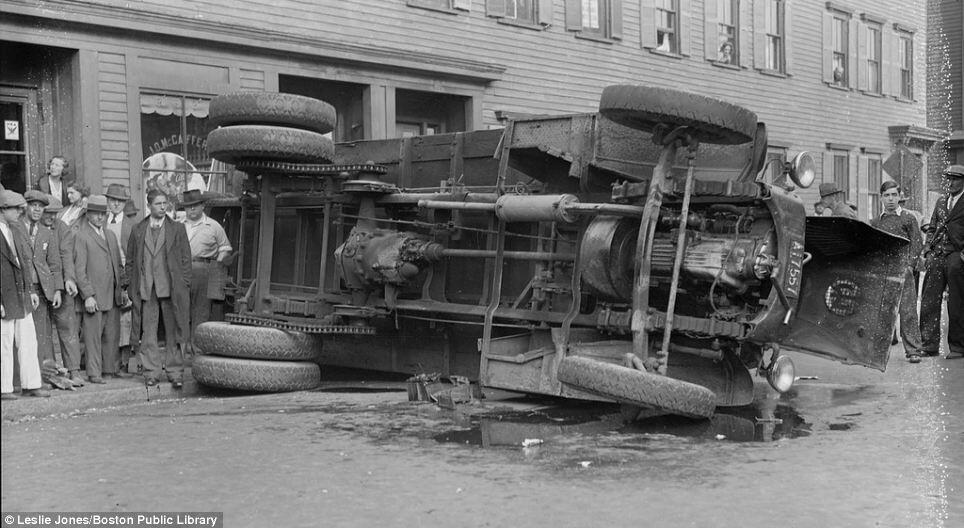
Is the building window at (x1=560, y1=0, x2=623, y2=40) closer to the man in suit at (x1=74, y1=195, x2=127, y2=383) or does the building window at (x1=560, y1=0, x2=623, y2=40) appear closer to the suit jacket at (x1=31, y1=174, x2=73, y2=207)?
the suit jacket at (x1=31, y1=174, x2=73, y2=207)

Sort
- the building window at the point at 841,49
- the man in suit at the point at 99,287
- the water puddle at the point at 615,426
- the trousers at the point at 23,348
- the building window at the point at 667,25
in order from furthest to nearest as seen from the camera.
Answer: the building window at the point at 841,49 < the building window at the point at 667,25 < the man in suit at the point at 99,287 < the trousers at the point at 23,348 < the water puddle at the point at 615,426

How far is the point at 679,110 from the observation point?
696 cm

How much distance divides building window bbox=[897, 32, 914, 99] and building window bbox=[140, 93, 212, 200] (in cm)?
2100

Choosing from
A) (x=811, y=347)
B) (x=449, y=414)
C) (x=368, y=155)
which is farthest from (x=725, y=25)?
(x=449, y=414)

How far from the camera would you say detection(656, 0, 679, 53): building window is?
21.0 metres

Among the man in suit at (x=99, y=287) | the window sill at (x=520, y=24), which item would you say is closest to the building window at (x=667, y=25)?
the window sill at (x=520, y=24)

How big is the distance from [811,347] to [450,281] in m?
3.15

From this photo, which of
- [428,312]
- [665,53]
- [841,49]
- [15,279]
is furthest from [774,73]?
[15,279]

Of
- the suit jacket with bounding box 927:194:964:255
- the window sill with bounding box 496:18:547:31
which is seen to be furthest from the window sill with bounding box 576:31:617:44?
the suit jacket with bounding box 927:194:964:255

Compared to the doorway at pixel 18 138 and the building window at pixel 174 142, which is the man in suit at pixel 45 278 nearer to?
the doorway at pixel 18 138

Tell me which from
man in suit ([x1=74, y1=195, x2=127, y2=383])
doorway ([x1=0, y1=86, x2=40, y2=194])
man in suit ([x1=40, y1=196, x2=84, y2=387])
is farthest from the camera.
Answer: doorway ([x1=0, y1=86, x2=40, y2=194])

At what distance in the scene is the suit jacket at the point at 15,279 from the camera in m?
8.66

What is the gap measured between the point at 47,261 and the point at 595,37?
12238 millimetres

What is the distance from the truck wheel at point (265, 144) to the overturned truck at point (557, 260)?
2 centimetres
